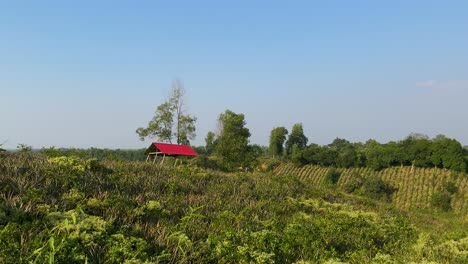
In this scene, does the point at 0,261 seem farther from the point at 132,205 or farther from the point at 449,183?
the point at 449,183

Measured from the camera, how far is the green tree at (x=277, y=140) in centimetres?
11206

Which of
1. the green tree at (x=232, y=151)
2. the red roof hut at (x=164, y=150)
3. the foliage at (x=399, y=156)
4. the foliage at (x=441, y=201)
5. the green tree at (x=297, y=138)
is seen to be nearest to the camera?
the red roof hut at (x=164, y=150)

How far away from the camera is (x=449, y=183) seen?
7438 cm

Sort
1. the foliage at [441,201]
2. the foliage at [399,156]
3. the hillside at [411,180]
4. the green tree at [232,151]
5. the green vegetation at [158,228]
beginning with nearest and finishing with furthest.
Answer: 1. the green vegetation at [158,228]
2. the green tree at [232,151]
3. the foliage at [441,201]
4. the hillside at [411,180]
5. the foliage at [399,156]

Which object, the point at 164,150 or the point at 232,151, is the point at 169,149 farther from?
the point at 232,151

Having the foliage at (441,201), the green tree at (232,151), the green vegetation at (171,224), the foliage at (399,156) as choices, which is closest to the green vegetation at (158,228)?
the green vegetation at (171,224)

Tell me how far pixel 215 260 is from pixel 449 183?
276ft

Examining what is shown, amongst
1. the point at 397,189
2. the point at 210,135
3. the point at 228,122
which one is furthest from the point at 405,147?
the point at 228,122

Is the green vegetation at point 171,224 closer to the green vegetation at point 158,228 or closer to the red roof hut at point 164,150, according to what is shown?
the green vegetation at point 158,228

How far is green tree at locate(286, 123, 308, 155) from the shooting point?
124312mm

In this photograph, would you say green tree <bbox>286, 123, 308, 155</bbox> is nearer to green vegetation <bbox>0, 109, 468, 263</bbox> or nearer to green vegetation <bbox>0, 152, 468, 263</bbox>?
green vegetation <bbox>0, 109, 468, 263</bbox>

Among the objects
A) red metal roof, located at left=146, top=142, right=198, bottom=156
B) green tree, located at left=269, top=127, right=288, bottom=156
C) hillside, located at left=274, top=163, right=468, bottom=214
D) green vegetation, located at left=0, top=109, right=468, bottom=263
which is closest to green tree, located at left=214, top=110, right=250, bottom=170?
red metal roof, located at left=146, top=142, right=198, bottom=156

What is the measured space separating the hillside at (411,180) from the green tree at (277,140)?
1175 cm

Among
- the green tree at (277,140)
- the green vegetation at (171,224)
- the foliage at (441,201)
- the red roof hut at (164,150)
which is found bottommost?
the foliage at (441,201)
